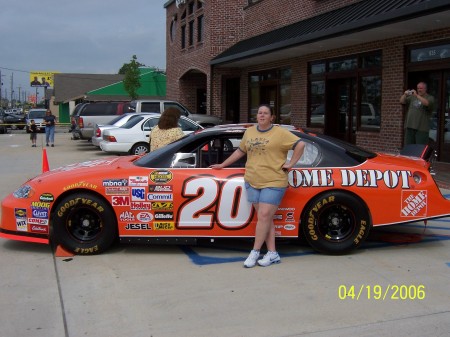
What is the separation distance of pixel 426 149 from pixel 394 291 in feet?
8.66

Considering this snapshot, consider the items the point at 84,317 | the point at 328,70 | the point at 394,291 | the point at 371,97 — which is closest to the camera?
the point at 84,317

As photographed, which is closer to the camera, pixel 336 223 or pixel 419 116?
pixel 336 223

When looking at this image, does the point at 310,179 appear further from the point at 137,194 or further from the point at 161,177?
the point at 137,194

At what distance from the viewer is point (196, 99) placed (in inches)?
1163

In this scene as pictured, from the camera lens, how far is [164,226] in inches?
216

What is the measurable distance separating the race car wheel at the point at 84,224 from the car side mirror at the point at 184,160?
87 cm

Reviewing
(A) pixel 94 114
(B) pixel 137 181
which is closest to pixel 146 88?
(A) pixel 94 114

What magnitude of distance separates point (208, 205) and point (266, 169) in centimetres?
79

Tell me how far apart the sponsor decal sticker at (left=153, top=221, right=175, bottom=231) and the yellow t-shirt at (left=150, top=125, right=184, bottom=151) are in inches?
73.6

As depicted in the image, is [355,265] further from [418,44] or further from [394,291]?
A: [418,44]

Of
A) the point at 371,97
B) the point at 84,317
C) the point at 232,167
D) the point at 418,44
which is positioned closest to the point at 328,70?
the point at 371,97

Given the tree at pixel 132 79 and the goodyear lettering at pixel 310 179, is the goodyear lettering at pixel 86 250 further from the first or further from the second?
the tree at pixel 132 79

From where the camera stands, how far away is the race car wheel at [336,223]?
215 inches

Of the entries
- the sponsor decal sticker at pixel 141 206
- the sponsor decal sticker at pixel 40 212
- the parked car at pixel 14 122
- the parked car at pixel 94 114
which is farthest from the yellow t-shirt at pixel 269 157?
the parked car at pixel 14 122
